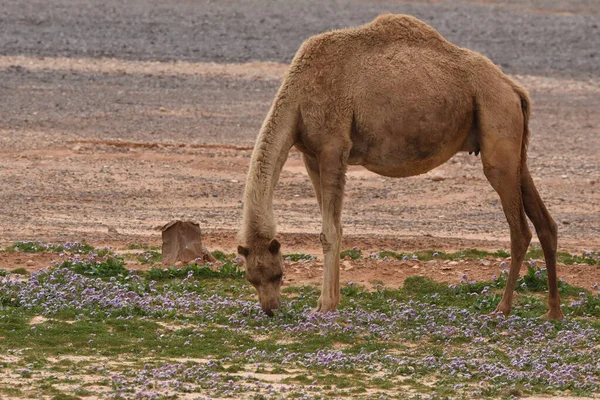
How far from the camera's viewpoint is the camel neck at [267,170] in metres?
11.9

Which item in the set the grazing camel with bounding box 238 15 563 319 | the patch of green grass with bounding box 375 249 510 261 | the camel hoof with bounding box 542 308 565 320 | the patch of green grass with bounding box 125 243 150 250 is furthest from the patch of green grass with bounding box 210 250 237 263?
the camel hoof with bounding box 542 308 565 320

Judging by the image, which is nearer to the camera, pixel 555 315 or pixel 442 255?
pixel 555 315

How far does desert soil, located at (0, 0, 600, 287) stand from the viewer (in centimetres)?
1714

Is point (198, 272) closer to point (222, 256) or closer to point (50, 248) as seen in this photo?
point (222, 256)

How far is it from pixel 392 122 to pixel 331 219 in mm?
1123

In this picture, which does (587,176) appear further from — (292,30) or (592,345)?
(292,30)

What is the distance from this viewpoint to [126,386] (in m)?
9.55

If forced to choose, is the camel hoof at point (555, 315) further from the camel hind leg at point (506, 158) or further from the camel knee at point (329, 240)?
the camel knee at point (329, 240)

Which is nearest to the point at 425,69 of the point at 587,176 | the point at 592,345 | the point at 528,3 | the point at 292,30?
the point at 592,345

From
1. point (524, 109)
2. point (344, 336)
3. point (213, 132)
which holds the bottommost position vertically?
point (344, 336)

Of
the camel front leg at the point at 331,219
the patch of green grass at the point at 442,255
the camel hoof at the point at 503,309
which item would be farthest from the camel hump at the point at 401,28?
the patch of green grass at the point at 442,255

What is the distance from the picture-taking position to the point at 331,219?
40.4 ft

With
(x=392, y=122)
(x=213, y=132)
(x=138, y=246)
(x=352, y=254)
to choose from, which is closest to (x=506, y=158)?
(x=392, y=122)

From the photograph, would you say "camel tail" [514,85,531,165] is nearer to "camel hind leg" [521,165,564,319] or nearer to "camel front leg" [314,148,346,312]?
"camel hind leg" [521,165,564,319]
